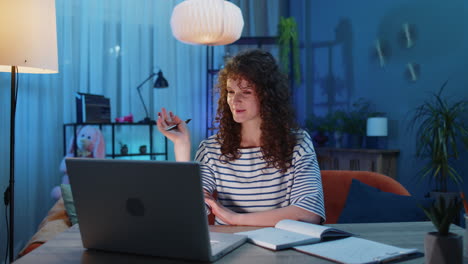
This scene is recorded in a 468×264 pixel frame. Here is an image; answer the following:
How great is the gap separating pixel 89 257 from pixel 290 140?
3.20 ft

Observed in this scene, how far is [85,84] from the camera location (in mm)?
4539

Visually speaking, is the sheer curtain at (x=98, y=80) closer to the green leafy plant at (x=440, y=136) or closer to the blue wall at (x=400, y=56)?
the blue wall at (x=400, y=56)

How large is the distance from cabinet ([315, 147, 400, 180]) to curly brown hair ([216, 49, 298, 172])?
2.71 m

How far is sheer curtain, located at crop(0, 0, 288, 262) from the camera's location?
157 inches

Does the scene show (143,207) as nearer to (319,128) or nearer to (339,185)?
(339,185)

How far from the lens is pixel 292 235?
3.87 feet

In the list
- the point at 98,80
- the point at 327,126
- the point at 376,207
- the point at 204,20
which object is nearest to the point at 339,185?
the point at 376,207

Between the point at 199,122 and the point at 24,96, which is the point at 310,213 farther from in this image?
the point at 199,122

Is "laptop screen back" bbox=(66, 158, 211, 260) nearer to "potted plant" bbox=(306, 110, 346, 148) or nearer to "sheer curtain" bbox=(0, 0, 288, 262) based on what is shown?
"sheer curtain" bbox=(0, 0, 288, 262)

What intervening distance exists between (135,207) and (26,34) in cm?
126

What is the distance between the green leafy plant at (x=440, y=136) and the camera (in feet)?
12.3

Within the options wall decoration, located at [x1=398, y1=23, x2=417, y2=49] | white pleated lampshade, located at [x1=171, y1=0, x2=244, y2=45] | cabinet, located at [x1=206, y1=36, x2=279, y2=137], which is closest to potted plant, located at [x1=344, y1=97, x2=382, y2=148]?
wall decoration, located at [x1=398, y1=23, x2=417, y2=49]

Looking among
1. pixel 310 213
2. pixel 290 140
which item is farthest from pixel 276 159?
pixel 310 213

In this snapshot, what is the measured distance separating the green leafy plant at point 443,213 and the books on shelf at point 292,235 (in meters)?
0.33
